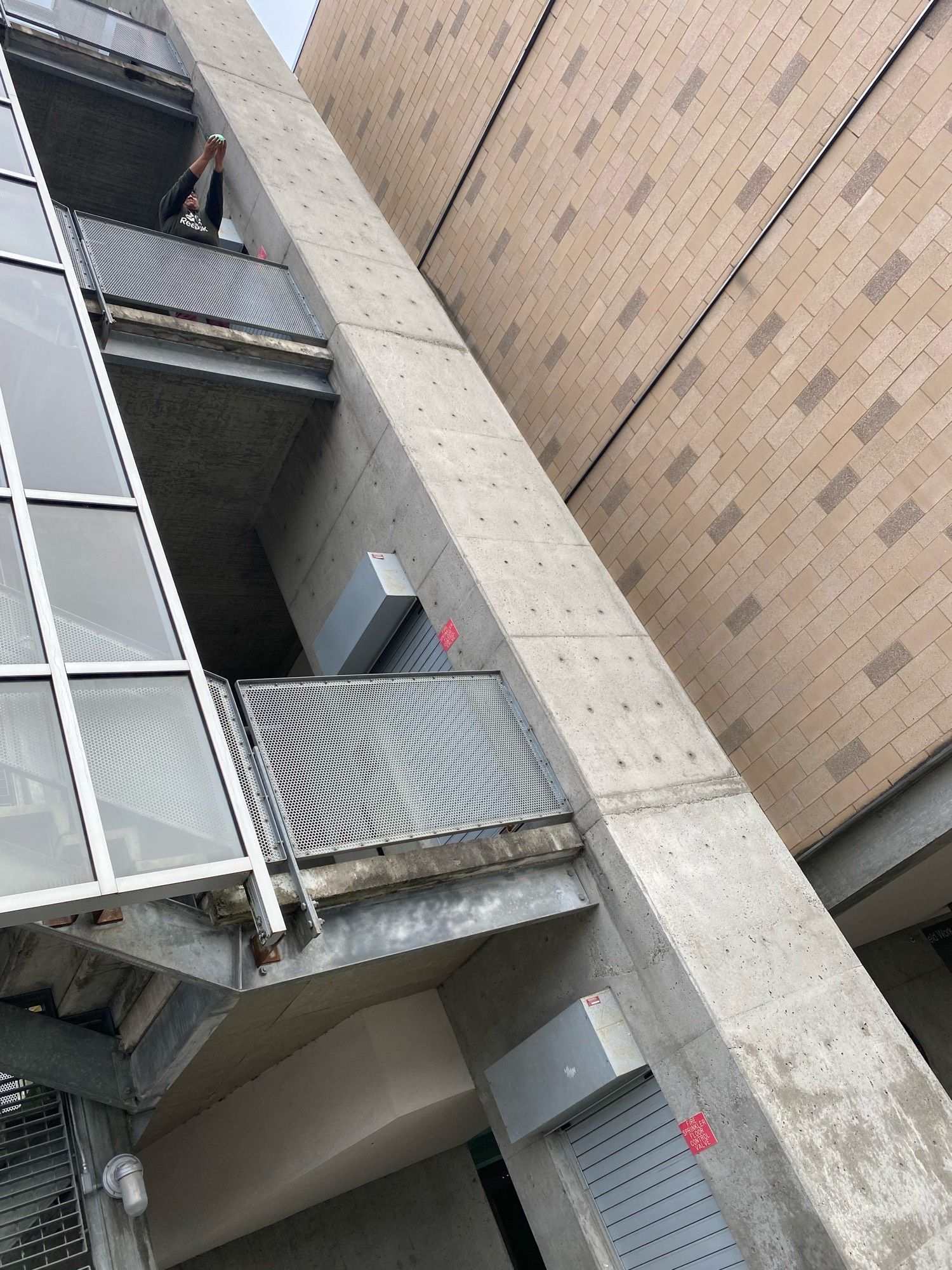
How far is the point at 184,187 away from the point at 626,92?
4.14m

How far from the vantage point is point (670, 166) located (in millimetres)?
8141

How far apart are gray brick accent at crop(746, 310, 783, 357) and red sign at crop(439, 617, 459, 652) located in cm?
338

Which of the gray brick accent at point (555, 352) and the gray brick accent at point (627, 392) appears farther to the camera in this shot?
the gray brick accent at point (555, 352)

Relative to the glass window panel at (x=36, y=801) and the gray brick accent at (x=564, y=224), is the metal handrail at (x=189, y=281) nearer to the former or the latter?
the gray brick accent at (x=564, y=224)

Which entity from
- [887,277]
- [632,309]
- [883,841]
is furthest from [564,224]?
[883,841]

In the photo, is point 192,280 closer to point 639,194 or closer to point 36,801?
point 639,194

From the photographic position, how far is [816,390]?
7.06m

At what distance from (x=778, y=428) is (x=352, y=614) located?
3.74 m

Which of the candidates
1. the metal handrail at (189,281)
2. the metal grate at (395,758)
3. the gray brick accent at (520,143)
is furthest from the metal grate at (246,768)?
the gray brick accent at (520,143)

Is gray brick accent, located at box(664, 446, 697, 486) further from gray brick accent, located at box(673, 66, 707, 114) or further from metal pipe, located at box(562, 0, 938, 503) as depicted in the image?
gray brick accent, located at box(673, 66, 707, 114)

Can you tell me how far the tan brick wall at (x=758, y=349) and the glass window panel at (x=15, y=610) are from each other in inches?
209

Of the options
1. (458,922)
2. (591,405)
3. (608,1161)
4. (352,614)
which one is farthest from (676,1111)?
(591,405)

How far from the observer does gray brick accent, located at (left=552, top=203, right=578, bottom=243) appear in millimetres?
9039

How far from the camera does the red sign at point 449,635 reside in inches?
267
